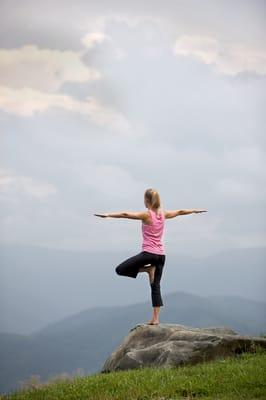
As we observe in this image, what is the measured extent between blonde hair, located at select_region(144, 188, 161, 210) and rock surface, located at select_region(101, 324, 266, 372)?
116 inches

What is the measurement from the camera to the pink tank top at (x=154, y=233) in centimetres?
1620

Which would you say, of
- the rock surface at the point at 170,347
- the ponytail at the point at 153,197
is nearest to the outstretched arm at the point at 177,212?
the ponytail at the point at 153,197

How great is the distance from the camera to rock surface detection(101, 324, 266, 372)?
15078 millimetres

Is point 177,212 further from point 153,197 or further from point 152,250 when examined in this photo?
point 152,250

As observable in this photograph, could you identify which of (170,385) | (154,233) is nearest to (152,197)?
(154,233)

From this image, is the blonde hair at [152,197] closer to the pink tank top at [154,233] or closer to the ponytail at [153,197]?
the ponytail at [153,197]

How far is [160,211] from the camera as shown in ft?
53.7

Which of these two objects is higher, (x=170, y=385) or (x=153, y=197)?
(x=153, y=197)

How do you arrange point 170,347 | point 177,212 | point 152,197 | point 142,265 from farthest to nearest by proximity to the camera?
point 177,212
point 142,265
point 152,197
point 170,347

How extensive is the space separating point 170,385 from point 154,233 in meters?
4.56

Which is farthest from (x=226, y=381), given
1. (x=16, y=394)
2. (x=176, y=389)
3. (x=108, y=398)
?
(x=16, y=394)

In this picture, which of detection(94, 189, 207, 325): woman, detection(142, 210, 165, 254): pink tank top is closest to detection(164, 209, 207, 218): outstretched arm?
detection(94, 189, 207, 325): woman

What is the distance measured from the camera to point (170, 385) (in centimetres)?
1249

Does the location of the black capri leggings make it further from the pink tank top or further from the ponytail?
the ponytail
